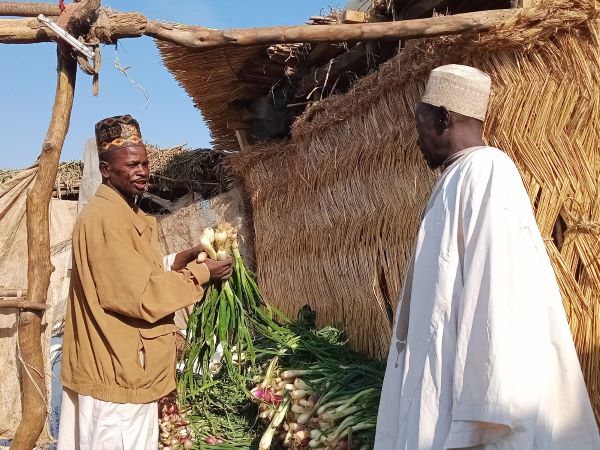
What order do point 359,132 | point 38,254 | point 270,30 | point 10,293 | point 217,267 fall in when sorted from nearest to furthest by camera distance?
point 270,30 → point 38,254 → point 217,267 → point 359,132 → point 10,293

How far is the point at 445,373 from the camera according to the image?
1963 millimetres

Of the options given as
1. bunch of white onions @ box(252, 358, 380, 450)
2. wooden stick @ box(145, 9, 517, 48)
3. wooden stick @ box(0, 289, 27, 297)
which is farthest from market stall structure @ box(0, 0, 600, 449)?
wooden stick @ box(0, 289, 27, 297)

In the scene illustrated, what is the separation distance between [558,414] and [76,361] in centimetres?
204

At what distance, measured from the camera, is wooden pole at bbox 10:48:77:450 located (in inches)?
128

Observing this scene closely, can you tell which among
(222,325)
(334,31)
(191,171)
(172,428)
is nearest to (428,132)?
(334,31)

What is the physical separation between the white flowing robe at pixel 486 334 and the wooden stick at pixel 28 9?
2.13 meters

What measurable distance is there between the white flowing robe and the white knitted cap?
0.18 m

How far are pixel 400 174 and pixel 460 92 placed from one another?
1.86 meters

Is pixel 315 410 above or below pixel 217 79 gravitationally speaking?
below

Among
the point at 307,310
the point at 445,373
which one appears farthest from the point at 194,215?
Result: the point at 445,373

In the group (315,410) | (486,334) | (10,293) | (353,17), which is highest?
(353,17)

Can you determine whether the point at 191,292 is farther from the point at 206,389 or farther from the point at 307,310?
the point at 307,310

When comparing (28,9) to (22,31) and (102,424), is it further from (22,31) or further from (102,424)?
(102,424)

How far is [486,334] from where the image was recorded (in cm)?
187
